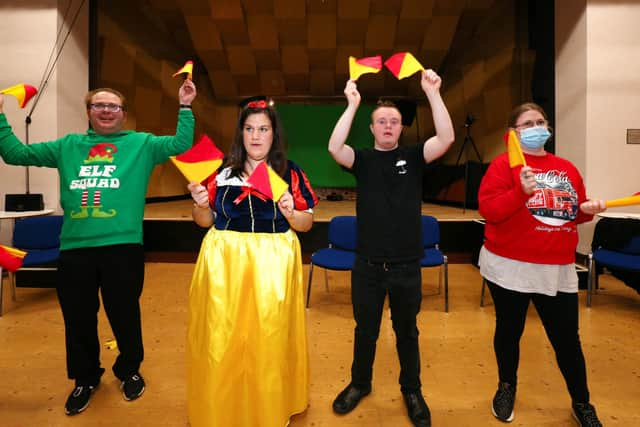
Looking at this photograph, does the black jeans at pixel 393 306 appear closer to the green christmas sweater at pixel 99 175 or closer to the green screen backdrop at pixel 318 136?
the green christmas sweater at pixel 99 175

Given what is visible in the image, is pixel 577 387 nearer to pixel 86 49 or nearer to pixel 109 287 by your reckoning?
pixel 109 287

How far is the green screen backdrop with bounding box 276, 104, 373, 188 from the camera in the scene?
27.8 ft

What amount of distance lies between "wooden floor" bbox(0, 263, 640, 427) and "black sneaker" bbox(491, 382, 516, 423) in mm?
41

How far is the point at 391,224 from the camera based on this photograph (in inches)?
66.3

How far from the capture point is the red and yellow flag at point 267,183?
4.72ft

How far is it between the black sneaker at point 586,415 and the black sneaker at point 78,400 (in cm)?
228

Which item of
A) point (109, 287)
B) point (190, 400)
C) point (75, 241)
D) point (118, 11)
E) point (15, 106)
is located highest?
point (118, 11)

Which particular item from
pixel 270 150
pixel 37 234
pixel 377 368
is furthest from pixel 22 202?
pixel 377 368

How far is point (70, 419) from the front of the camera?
1798 millimetres

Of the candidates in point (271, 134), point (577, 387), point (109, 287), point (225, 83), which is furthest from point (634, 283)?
point (225, 83)

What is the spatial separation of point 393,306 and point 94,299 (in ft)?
4.73

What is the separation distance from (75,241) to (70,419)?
32.7 inches

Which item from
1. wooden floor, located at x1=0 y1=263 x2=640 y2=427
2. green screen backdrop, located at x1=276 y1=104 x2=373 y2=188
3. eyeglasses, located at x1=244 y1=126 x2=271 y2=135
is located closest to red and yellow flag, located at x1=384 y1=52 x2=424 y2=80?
eyeglasses, located at x1=244 y1=126 x2=271 y2=135

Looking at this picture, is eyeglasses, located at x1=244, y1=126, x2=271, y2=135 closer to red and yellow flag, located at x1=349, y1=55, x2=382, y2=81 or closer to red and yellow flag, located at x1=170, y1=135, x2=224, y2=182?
red and yellow flag, located at x1=170, y1=135, x2=224, y2=182
